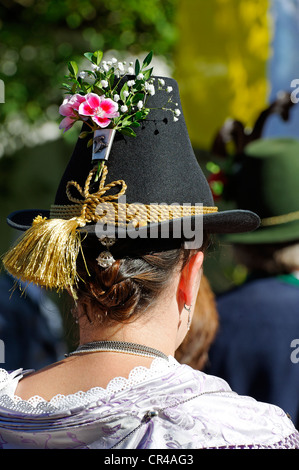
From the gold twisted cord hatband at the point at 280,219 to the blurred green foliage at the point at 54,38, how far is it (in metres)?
4.51

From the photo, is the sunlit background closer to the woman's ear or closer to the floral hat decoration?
the floral hat decoration

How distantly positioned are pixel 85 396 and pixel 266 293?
151cm

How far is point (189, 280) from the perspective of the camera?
5.18 feet

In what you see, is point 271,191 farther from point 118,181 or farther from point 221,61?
point 221,61

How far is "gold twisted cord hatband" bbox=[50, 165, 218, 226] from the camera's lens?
1561 mm

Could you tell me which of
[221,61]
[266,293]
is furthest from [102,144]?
[221,61]

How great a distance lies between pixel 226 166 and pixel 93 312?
2.03m

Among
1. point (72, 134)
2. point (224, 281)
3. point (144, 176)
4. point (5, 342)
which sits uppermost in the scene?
point (72, 134)

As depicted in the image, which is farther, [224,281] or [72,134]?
[72,134]

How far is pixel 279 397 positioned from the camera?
2.57 meters

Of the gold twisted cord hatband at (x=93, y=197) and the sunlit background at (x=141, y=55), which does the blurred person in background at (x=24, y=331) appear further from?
the gold twisted cord hatband at (x=93, y=197)
